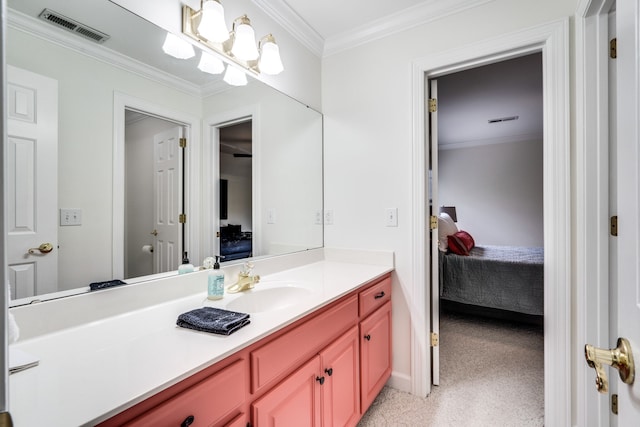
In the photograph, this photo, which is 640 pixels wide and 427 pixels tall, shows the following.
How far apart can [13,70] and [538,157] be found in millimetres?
6285

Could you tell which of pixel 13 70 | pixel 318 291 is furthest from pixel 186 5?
pixel 318 291

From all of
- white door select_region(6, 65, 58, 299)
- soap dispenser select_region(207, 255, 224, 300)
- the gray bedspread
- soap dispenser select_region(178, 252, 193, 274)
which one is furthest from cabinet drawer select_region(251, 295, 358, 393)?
the gray bedspread

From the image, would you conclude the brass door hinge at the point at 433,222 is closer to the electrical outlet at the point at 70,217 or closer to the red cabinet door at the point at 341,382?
the red cabinet door at the point at 341,382

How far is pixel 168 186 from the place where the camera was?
4.42ft

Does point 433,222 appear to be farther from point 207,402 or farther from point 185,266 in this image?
point 207,402

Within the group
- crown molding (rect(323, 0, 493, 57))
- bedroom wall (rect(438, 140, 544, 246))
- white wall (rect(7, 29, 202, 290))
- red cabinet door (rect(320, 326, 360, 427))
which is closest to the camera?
white wall (rect(7, 29, 202, 290))

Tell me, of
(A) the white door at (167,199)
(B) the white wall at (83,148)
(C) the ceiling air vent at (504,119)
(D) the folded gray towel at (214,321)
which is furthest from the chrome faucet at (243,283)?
(C) the ceiling air vent at (504,119)

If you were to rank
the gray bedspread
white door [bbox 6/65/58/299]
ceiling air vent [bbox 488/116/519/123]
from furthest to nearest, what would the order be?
1. ceiling air vent [bbox 488/116/519/123]
2. the gray bedspread
3. white door [bbox 6/65/58/299]

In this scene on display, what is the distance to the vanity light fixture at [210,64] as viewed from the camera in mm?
1446

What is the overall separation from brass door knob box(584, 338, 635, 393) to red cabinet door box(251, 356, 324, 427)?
84 cm

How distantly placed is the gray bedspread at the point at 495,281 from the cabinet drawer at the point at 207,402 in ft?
9.09

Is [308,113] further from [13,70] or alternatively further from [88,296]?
[88,296]

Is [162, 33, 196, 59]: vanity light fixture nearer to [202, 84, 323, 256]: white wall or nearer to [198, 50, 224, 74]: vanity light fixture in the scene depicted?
[198, 50, 224, 74]: vanity light fixture

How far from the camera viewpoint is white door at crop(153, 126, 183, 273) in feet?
4.21
